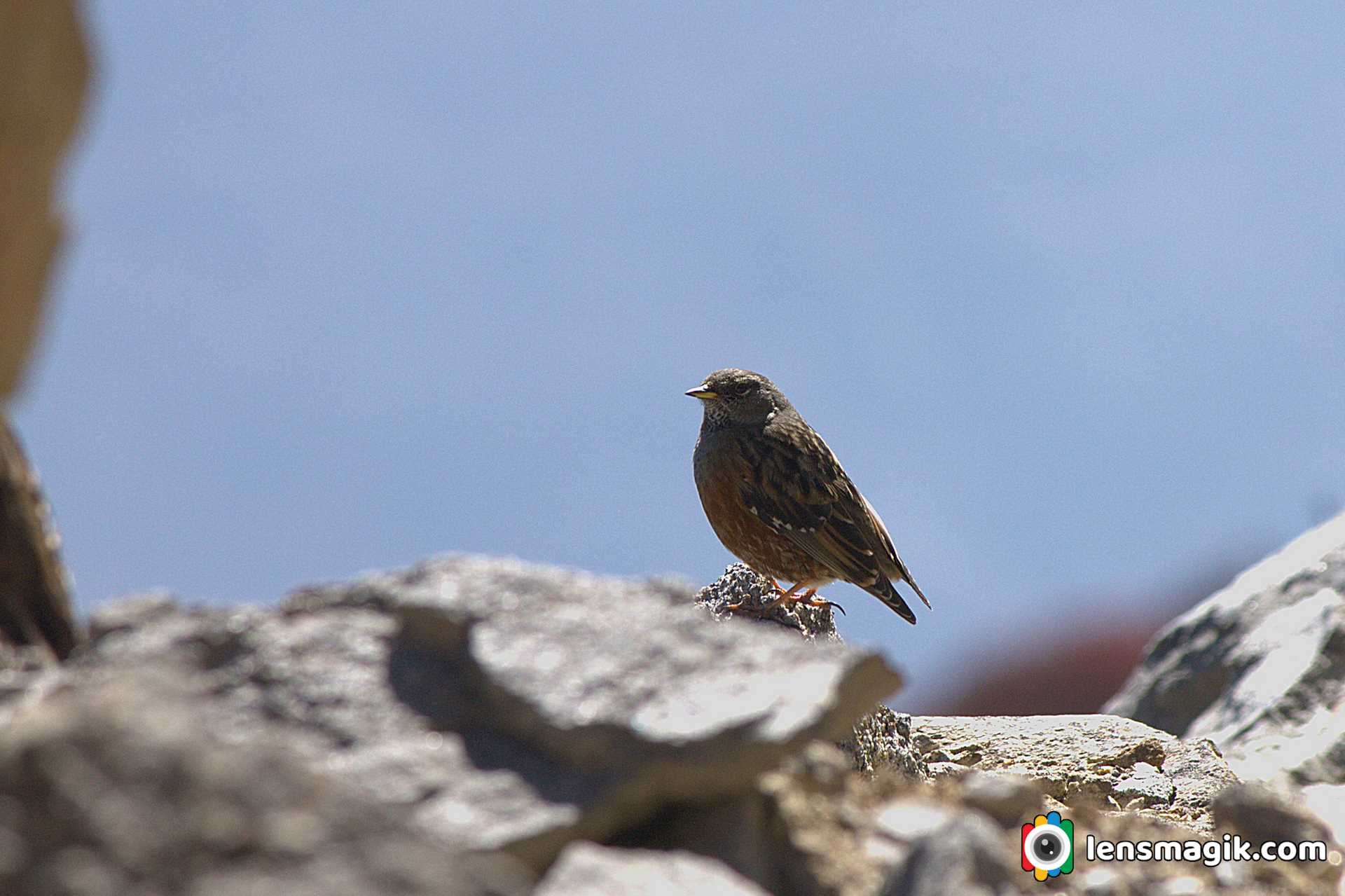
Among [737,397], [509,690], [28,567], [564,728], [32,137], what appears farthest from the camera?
[737,397]

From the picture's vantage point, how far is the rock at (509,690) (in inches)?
122

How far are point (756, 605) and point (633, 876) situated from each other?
163 inches

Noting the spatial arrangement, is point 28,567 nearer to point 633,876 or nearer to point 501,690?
point 501,690

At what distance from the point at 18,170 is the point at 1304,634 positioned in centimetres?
718

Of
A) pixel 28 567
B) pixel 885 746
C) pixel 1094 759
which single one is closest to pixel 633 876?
pixel 28 567

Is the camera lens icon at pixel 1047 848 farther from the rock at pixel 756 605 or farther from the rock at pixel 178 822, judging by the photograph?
the rock at pixel 756 605

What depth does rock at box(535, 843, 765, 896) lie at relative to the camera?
9.07 feet

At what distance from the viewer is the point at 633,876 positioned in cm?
283

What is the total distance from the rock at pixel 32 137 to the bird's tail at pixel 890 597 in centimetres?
589

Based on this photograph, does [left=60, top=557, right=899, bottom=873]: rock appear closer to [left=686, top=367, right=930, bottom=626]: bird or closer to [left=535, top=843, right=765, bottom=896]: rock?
[left=535, top=843, right=765, bottom=896]: rock

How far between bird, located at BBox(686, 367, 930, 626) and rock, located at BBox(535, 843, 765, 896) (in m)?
4.66

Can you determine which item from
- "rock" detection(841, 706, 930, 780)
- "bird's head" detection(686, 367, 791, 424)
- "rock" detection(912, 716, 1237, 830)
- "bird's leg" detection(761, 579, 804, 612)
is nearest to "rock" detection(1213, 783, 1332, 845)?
"rock" detection(912, 716, 1237, 830)

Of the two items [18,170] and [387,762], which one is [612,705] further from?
[18,170]

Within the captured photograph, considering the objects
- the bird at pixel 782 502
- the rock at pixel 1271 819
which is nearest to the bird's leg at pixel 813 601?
the bird at pixel 782 502
